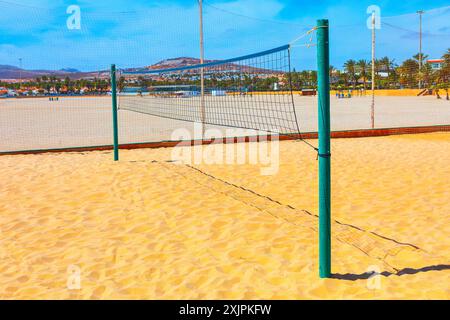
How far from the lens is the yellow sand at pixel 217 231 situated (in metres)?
3.07

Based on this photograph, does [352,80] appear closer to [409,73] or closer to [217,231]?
[409,73]

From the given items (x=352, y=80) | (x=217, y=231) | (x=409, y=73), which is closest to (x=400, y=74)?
(x=409, y=73)

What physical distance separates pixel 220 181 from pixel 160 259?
9.72ft

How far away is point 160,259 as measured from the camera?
3600 millimetres

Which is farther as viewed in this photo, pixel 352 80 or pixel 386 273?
pixel 352 80

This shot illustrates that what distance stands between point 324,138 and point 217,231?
5.21 ft

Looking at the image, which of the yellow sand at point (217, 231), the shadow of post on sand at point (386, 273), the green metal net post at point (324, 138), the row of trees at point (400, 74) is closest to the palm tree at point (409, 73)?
the row of trees at point (400, 74)

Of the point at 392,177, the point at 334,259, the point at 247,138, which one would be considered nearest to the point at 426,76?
the point at 247,138

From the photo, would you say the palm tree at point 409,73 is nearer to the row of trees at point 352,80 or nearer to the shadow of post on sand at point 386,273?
the row of trees at point 352,80

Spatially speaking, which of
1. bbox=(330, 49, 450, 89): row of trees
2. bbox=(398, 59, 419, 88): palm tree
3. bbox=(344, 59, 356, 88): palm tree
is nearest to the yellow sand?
bbox=(330, 49, 450, 89): row of trees

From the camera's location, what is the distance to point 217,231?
4258mm

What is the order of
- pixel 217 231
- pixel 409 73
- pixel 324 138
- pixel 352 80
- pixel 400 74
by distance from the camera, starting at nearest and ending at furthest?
pixel 324 138 < pixel 217 231 < pixel 409 73 < pixel 400 74 < pixel 352 80

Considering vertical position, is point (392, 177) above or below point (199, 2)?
below
